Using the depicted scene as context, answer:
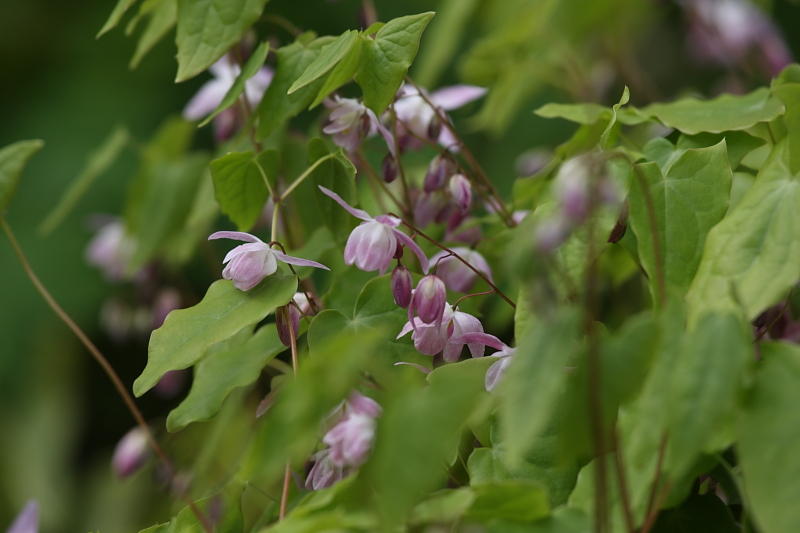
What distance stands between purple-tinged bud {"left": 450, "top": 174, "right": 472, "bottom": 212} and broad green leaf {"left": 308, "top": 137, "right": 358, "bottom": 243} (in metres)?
0.08

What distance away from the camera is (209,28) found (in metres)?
0.57

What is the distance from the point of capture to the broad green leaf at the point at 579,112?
0.58 metres

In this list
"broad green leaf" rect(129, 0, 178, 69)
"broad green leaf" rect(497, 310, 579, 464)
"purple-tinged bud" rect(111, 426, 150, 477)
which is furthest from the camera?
"purple-tinged bud" rect(111, 426, 150, 477)

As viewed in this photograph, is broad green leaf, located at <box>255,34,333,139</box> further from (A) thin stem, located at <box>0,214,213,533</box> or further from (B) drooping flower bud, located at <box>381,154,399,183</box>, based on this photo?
(A) thin stem, located at <box>0,214,213,533</box>

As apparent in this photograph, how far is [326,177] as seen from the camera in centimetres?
57

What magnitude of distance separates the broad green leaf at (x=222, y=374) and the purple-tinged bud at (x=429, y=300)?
Result: 0.37 ft

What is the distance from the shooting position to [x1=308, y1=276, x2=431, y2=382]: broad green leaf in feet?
1.57

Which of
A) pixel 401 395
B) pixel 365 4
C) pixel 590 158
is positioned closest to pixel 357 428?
pixel 401 395

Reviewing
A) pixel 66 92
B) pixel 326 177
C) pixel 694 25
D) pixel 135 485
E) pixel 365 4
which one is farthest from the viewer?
pixel 66 92

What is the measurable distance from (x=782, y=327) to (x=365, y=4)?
0.51 metres

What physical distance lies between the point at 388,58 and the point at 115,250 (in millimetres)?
617

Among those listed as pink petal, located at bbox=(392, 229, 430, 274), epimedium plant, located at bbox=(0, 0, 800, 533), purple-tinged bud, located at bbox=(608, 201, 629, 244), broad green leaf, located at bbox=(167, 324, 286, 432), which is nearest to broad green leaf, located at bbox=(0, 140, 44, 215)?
epimedium plant, located at bbox=(0, 0, 800, 533)

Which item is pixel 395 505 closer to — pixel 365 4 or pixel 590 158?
pixel 590 158

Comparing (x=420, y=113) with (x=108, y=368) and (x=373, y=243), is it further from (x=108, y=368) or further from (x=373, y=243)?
(x=108, y=368)
